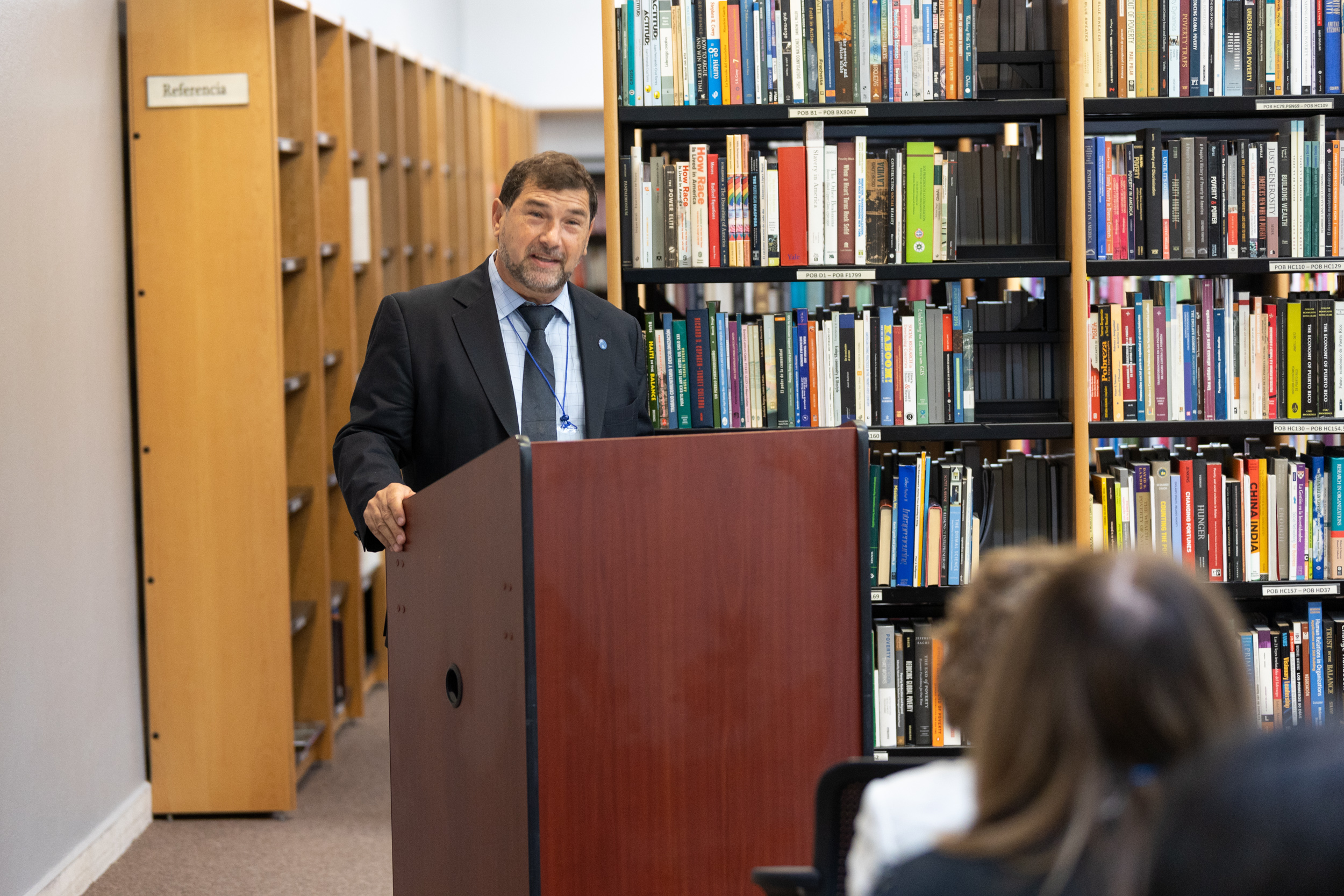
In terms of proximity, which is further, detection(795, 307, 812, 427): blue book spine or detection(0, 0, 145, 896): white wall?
Answer: detection(795, 307, 812, 427): blue book spine

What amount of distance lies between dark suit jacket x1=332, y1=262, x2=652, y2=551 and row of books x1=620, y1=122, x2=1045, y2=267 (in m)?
0.66

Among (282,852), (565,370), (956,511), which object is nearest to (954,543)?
(956,511)

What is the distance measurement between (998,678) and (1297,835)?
0.20 metres

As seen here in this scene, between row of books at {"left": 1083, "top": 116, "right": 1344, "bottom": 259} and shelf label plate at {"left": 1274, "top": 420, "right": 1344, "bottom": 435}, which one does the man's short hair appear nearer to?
row of books at {"left": 1083, "top": 116, "right": 1344, "bottom": 259}

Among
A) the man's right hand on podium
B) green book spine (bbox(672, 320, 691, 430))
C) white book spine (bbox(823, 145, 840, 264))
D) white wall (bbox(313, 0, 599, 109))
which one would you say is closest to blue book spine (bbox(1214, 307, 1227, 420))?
white book spine (bbox(823, 145, 840, 264))

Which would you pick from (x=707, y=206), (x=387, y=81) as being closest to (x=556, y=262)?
(x=707, y=206)

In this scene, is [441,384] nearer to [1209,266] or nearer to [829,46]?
[829,46]

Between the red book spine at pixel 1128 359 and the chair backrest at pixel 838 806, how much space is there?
205 cm

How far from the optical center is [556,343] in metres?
2.56

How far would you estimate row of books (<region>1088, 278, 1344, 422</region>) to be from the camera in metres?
3.14

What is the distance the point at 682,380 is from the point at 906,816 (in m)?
2.20

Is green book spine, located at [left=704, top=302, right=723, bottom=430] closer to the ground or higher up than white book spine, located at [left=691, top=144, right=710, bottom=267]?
closer to the ground

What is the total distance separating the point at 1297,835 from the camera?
66 centimetres

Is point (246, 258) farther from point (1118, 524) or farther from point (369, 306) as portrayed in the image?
point (1118, 524)
